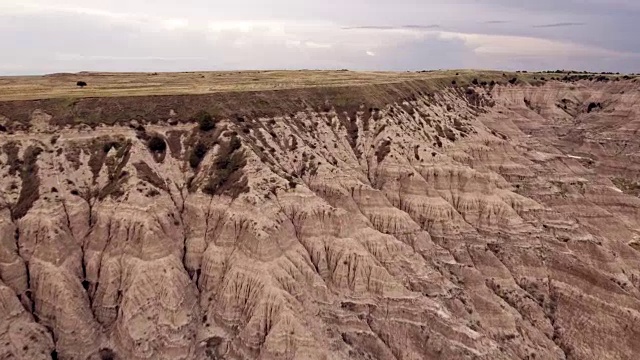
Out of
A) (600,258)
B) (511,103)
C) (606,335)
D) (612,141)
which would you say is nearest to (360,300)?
(606,335)

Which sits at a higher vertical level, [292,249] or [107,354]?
[292,249]

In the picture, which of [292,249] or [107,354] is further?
[292,249]

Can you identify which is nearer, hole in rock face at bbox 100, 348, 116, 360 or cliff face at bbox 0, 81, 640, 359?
hole in rock face at bbox 100, 348, 116, 360

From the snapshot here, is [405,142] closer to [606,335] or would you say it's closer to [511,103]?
[606,335]

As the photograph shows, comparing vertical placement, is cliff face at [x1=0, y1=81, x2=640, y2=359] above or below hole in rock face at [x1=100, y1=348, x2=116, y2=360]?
above
